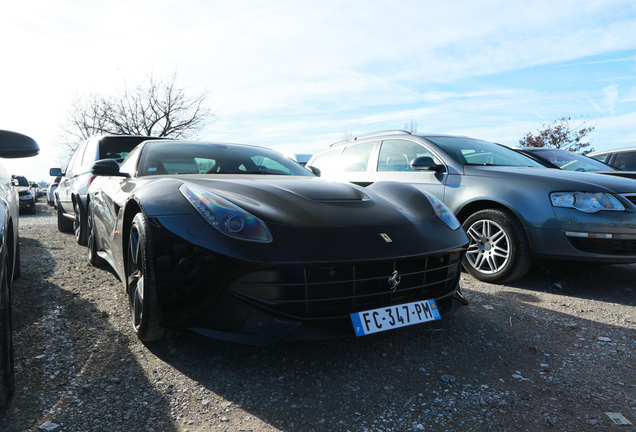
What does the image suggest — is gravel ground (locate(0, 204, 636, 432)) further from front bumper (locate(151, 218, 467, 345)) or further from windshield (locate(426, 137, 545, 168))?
windshield (locate(426, 137, 545, 168))

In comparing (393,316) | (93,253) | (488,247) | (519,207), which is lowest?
(93,253)

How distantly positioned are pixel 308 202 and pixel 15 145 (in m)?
1.71

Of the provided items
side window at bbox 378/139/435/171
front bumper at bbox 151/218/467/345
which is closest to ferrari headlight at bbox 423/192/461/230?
front bumper at bbox 151/218/467/345

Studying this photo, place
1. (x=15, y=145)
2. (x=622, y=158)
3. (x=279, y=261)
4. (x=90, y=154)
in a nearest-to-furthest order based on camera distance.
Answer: (x=279, y=261) < (x=15, y=145) < (x=90, y=154) < (x=622, y=158)

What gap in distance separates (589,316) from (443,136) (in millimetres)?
2685

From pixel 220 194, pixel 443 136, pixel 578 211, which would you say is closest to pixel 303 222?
pixel 220 194

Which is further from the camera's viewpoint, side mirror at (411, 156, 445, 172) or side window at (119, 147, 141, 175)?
side mirror at (411, 156, 445, 172)

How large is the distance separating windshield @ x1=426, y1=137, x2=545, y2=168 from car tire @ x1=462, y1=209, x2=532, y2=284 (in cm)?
78

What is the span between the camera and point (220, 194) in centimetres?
242

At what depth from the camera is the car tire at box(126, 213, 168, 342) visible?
2.22 meters

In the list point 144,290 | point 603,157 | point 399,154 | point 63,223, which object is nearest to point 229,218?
point 144,290

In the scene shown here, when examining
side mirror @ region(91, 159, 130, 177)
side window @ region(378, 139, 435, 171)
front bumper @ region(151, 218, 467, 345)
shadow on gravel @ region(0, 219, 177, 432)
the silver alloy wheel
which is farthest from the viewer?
side window @ region(378, 139, 435, 171)

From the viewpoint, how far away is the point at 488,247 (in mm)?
4066

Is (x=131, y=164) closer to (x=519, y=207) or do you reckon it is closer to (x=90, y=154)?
(x=90, y=154)
